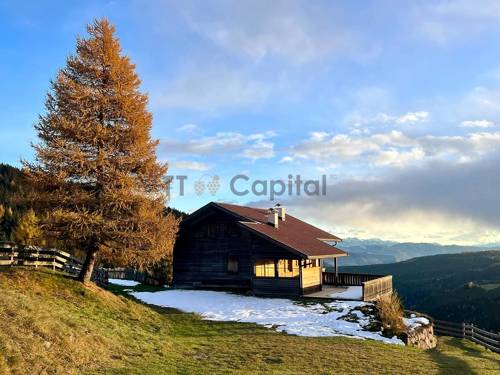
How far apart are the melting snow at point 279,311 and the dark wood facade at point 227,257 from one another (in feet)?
5.42

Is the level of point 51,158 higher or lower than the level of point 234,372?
higher

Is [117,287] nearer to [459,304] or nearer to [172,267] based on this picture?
[172,267]

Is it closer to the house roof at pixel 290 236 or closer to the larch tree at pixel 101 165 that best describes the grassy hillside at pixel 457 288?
the house roof at pixel 290 236

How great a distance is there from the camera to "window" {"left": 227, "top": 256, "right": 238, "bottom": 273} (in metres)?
33.0

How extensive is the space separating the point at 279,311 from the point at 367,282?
22.1 feet

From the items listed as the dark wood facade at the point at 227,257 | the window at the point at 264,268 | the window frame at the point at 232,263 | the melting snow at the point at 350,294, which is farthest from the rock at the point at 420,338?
the window frame at the point at 232,263

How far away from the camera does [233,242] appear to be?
33031 mm

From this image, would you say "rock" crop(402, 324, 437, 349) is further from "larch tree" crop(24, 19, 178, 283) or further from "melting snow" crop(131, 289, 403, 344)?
"larch tree" crop(24, 19, 178, 283)

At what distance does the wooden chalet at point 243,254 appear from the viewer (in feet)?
99.9

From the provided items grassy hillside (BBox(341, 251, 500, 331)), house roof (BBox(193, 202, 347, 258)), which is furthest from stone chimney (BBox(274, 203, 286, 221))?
grassy hillside (BBox(341, 251, 500, 331))

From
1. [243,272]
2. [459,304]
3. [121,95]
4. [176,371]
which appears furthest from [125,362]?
[459,304]

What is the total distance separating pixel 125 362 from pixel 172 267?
23.5m

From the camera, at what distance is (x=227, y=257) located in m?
33.2

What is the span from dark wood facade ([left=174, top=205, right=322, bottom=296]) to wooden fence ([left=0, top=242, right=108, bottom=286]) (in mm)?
9819
